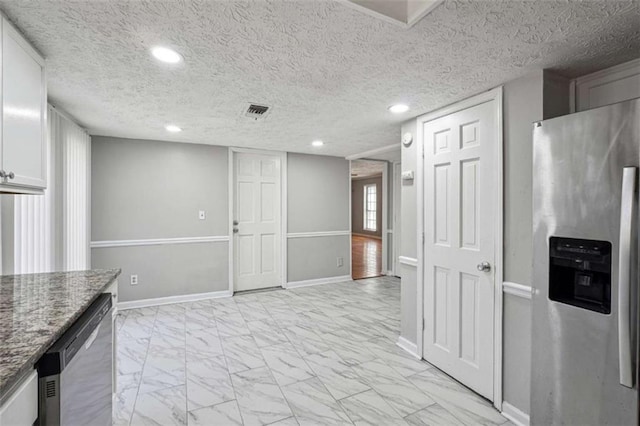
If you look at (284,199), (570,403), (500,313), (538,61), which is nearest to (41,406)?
(570,403)

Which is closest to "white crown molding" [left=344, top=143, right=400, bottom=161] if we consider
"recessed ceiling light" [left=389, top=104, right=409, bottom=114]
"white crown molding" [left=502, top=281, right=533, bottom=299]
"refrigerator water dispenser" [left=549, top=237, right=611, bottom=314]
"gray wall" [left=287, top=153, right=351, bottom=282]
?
"gray wall" [left=287, top=153, right=351, bottom=282]

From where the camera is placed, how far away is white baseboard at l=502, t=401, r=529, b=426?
6.17ft

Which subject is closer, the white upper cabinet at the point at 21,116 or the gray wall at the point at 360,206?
the white upper cabinet at the point at 21,116

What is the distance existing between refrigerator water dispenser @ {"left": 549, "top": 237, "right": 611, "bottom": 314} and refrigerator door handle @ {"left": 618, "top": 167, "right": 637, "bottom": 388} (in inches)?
3.0

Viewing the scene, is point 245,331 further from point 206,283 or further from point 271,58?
point 271,58

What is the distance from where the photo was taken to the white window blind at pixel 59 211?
2186mm

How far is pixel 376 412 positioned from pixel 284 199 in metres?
3.58

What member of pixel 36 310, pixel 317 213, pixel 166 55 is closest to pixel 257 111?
pixel 166 55

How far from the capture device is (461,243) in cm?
238

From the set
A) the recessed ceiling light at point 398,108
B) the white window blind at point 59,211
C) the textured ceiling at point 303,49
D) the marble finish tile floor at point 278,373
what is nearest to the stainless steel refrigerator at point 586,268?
the textured ceiling at point 303,49

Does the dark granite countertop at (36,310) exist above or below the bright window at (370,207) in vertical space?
below

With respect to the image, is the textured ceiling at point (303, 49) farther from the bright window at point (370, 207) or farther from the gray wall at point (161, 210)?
the bright window at point (370, 207)

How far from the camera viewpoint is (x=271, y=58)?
177cm

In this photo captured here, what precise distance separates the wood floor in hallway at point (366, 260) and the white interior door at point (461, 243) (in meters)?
3.27
